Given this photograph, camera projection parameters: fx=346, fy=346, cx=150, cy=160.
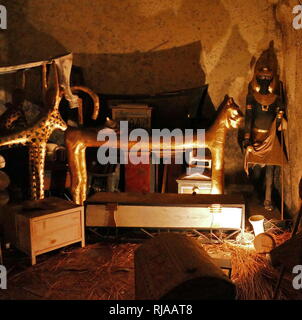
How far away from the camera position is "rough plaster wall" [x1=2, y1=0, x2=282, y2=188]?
18.6ft

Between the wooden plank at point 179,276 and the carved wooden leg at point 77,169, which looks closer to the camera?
the wooden plank at point 179,276

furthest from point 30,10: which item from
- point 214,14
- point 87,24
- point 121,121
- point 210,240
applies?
point 210,240

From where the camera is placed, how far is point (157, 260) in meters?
2.71

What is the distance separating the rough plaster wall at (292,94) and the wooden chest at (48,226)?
2821mm

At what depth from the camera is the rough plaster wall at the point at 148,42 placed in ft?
18.6

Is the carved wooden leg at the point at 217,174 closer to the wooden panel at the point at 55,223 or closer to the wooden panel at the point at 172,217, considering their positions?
the wooden panel at the point at 172,217

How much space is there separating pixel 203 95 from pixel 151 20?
5.06 feet

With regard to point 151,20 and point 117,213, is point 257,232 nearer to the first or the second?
point 117,213

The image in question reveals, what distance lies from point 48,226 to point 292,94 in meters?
3.60

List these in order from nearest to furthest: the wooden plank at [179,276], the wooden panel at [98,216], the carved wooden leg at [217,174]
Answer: the wooden plank at [179,276] → the wooden panel at [98,216] → the carved wooden leg at [217,174]

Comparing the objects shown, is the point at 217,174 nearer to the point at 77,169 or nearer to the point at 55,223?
the point at 77,169

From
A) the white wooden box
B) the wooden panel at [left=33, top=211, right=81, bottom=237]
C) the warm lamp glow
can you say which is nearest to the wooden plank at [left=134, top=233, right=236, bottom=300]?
the white wooden box

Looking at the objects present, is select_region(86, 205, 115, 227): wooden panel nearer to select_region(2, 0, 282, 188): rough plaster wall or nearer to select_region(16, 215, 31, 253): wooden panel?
select_region(16, 215, 31, 253): wooden panel

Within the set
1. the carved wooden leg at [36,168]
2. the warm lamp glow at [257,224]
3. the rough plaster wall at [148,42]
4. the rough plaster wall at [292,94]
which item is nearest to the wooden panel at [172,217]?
the warm lamp glow at [257,224]
